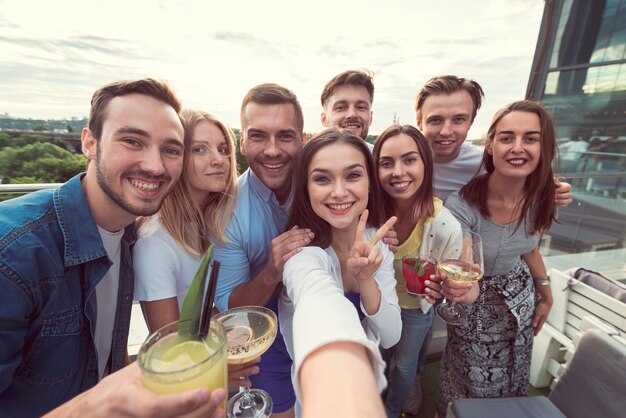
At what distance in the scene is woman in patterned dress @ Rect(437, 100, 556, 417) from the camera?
1832 mm

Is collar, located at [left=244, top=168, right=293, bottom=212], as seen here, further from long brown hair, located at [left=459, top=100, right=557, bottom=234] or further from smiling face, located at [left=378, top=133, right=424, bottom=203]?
long brown hair, located at [left=459, top=100, right=557, bottom=234]

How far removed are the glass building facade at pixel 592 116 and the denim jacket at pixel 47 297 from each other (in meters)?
5.24

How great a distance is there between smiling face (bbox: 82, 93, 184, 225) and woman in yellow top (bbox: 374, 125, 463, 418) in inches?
51.1

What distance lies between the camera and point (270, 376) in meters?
1.70

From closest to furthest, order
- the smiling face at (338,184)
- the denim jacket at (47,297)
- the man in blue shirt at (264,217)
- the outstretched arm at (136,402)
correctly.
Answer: the outstretched arm at (136,402), the denim jacket at (47,297), the smiling face at (338,184), the man in blue shirt at (264,217)

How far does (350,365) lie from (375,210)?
1254 mm

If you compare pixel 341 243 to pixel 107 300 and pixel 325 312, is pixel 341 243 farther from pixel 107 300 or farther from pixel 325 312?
Answer: pixel 107 300

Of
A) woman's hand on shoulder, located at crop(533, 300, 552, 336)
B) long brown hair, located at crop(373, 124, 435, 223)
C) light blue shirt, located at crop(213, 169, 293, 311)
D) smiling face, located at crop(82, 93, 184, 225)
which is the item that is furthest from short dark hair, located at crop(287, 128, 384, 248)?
woman's hand on shoulder, located at crop(533, 300, 552, 336)

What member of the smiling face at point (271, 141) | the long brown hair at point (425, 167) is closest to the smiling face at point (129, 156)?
the smiling face at point (271, 141)

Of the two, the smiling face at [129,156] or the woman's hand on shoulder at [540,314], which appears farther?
the woman's hand on shoulder at [540,314]

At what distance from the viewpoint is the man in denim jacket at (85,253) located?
1.01m

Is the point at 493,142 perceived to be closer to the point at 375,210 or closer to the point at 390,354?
the point at 375,210

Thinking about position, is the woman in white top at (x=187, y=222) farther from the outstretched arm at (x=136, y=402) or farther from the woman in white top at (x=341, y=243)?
the outstretched arm at (x=136, y=402)

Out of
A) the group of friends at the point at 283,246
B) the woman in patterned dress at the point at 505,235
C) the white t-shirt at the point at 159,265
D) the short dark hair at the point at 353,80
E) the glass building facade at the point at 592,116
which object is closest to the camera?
the group of friends at the point at 283,246
